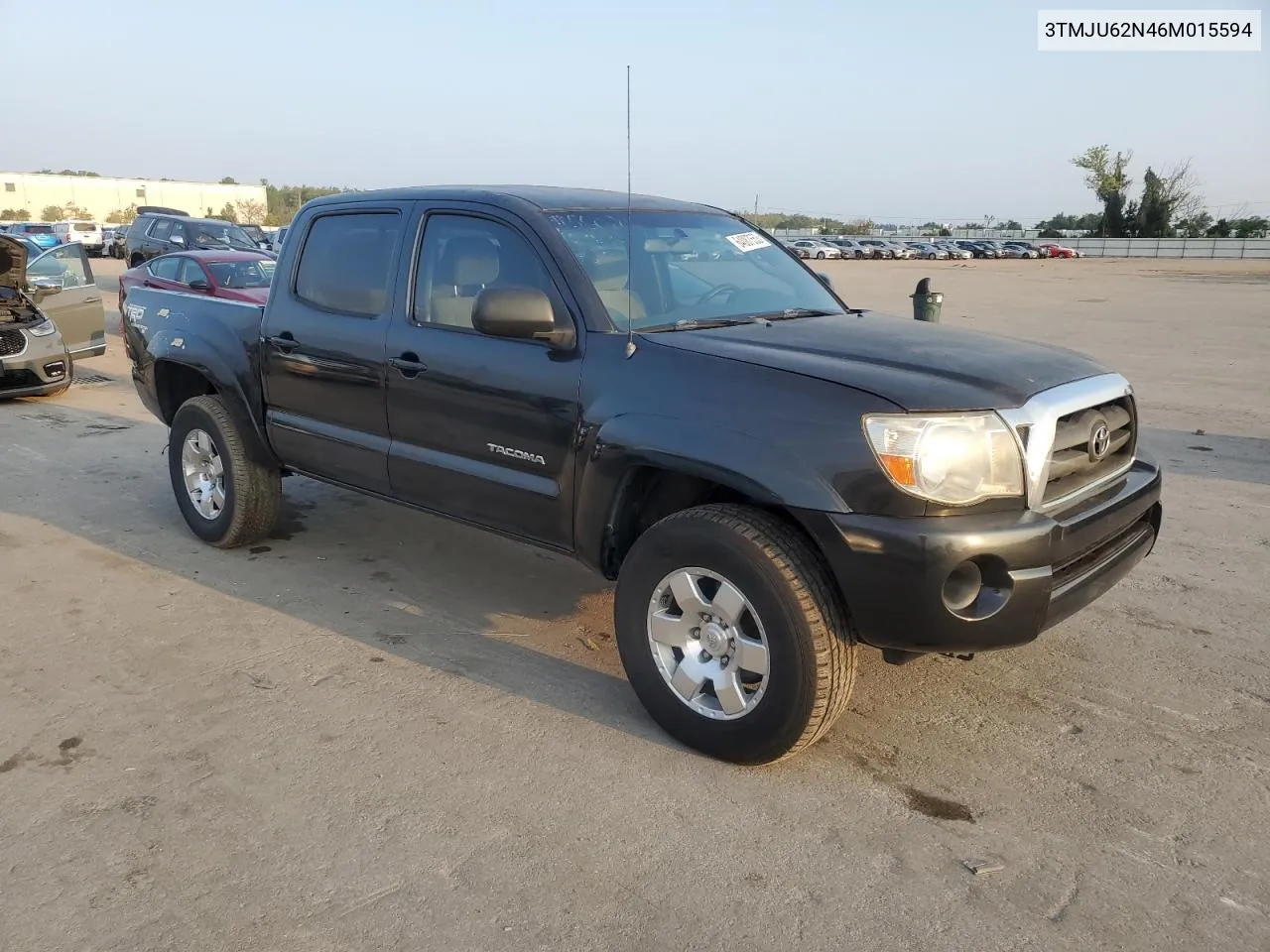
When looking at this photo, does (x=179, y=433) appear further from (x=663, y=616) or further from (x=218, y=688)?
(x=663, y=616)

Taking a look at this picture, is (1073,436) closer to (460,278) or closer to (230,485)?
(460,278)

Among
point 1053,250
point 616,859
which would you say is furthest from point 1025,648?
point 1053,250

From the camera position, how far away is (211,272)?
12.6 metres

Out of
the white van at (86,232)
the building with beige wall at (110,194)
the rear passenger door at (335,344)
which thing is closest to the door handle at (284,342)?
the rear passenger door at (335,344)

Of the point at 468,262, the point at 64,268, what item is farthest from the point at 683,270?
the point at 64,268

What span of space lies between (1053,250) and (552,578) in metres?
70.4

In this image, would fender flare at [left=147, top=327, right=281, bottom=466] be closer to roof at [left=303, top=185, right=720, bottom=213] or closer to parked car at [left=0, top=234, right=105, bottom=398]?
roof at [left=303, top=185, right=720, bottom=213]

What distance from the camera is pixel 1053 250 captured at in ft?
221

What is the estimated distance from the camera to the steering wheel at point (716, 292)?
13.3ft

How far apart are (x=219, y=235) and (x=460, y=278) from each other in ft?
58.9

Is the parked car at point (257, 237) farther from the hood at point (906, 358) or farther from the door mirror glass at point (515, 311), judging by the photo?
the hood at point (906, 358)

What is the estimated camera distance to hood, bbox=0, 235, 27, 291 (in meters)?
10.0

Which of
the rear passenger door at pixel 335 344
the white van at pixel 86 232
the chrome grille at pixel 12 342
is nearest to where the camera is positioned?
the rear passenger door at pixel 335 344

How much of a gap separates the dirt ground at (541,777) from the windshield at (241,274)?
7983 millimetres
